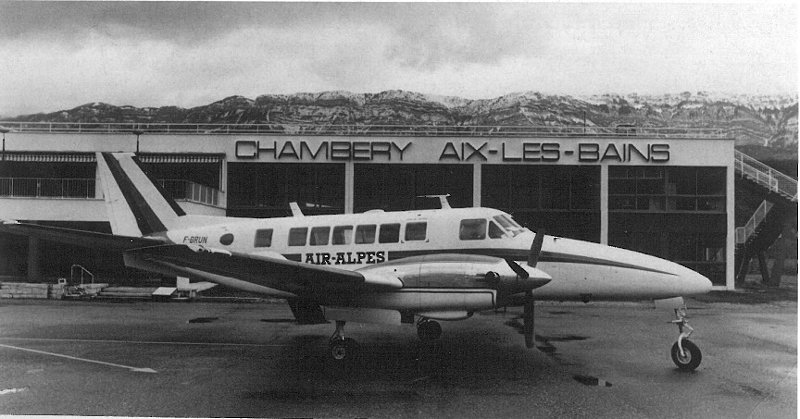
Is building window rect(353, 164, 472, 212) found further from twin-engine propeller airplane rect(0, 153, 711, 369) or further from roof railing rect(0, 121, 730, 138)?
twin-engine propeller airplane rect(0, 153, 711, 369)

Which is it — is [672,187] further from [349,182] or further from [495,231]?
[495,231]

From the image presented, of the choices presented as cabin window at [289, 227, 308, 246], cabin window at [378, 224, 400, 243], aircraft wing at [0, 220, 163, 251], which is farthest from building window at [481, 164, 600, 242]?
aircraft wing at [0, 220, 163, 251]

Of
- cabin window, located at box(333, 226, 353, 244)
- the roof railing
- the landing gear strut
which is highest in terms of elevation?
the roof railing

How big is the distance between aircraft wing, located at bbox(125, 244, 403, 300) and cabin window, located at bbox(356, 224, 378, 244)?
3.80 ft

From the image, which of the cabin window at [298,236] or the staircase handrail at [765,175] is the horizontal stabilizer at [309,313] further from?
the staircase handrail at [765,175]

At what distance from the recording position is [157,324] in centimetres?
1446

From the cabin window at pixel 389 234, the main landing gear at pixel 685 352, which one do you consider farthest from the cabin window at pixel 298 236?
the main landing gear at pixel 685 352

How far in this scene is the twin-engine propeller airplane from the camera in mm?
8945

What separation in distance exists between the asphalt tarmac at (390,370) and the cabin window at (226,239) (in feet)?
7.35

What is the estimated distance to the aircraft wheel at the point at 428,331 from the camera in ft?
40.2

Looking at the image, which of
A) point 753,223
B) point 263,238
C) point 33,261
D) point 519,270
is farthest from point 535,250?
point 33,261

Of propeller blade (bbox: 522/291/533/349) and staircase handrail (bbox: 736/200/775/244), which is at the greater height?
staircase handrail (bbox: 736/200/775/244)

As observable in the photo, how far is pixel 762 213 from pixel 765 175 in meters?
2.05

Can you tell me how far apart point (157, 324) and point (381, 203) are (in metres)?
7.66
